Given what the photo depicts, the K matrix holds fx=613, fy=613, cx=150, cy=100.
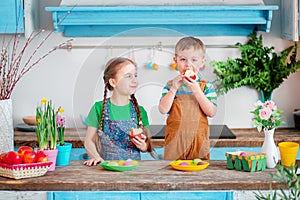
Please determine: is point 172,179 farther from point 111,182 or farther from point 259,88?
point 259,88

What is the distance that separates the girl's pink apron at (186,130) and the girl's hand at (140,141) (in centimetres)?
11

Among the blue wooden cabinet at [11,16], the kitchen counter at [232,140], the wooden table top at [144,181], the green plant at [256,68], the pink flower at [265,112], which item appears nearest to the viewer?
the wooden table top at [144,181]

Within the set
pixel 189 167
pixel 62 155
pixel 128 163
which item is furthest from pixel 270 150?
pixel 62 155

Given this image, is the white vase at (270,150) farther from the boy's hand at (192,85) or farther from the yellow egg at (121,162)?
the yellow egg at (121,162)

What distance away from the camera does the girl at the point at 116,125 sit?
2.80 metres

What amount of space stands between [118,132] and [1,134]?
0.54m

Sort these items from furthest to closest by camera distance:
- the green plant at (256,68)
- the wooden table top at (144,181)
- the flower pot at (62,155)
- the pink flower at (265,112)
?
1. the green plant at (256,68)
2. the flower pot at (62,155)
3. the pink flower at (265,112)
4. the wooden table top at (144,181)

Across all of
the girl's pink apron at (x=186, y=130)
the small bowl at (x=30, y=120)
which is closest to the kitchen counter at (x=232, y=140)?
the small bowl at (x=30, y=120)

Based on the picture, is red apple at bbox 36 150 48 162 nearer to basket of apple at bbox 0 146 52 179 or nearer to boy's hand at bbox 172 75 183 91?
basket of apple at bbox 0 146 52 179

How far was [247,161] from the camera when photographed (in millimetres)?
2586

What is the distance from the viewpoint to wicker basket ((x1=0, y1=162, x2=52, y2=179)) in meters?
2.53

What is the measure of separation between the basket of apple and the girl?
0.94 feet

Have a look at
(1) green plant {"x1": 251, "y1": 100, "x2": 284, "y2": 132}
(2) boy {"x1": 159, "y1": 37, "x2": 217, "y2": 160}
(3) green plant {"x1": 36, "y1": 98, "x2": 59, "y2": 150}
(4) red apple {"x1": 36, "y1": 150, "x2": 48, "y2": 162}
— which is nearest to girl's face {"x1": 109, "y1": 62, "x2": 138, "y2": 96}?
(2) boy {"x1": 159, "y1": 37, "x2": 217, "y2": 160}

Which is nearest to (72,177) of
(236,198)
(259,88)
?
Result: (236,198)
